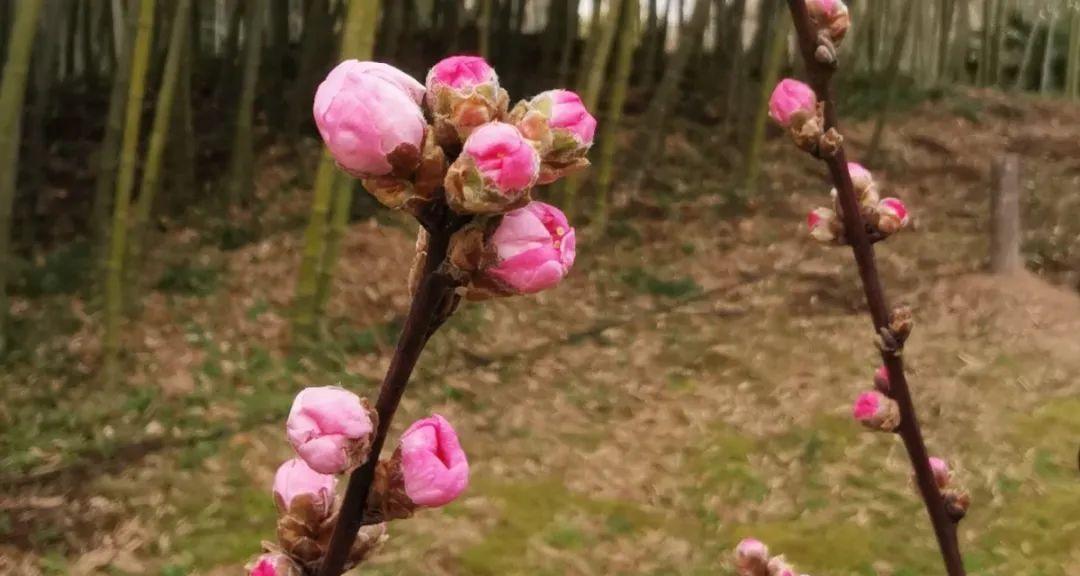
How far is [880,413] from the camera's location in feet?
1.92

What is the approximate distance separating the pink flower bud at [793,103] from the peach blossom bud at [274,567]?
0.37m

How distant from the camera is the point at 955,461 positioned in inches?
82.0

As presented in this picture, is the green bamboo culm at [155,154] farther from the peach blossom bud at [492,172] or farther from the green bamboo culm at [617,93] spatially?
the peach blossom bud at [492,172]

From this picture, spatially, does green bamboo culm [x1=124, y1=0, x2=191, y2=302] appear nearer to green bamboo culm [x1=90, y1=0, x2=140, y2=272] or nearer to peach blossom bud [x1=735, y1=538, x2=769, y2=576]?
green bamboo culm [x1=90, y1=0, x2=140, y2=272]

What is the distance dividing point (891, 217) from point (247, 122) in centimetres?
312

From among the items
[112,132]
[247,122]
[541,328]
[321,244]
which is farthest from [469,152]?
[247,122]

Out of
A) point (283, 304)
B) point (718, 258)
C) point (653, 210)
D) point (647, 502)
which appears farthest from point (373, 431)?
point (653, 210)

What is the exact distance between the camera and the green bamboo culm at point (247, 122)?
3.29 meters

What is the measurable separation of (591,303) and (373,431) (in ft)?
9.03

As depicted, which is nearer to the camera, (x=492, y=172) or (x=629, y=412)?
(x=492, y=172)

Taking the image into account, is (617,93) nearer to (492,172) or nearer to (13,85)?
(13,85)

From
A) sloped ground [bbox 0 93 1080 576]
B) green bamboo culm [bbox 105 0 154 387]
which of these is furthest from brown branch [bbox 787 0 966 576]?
green bamboo culm [bbox 105 0 154 387]

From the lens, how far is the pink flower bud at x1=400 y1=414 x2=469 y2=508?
291 millimetres

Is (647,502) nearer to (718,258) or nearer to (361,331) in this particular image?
(361,331)
